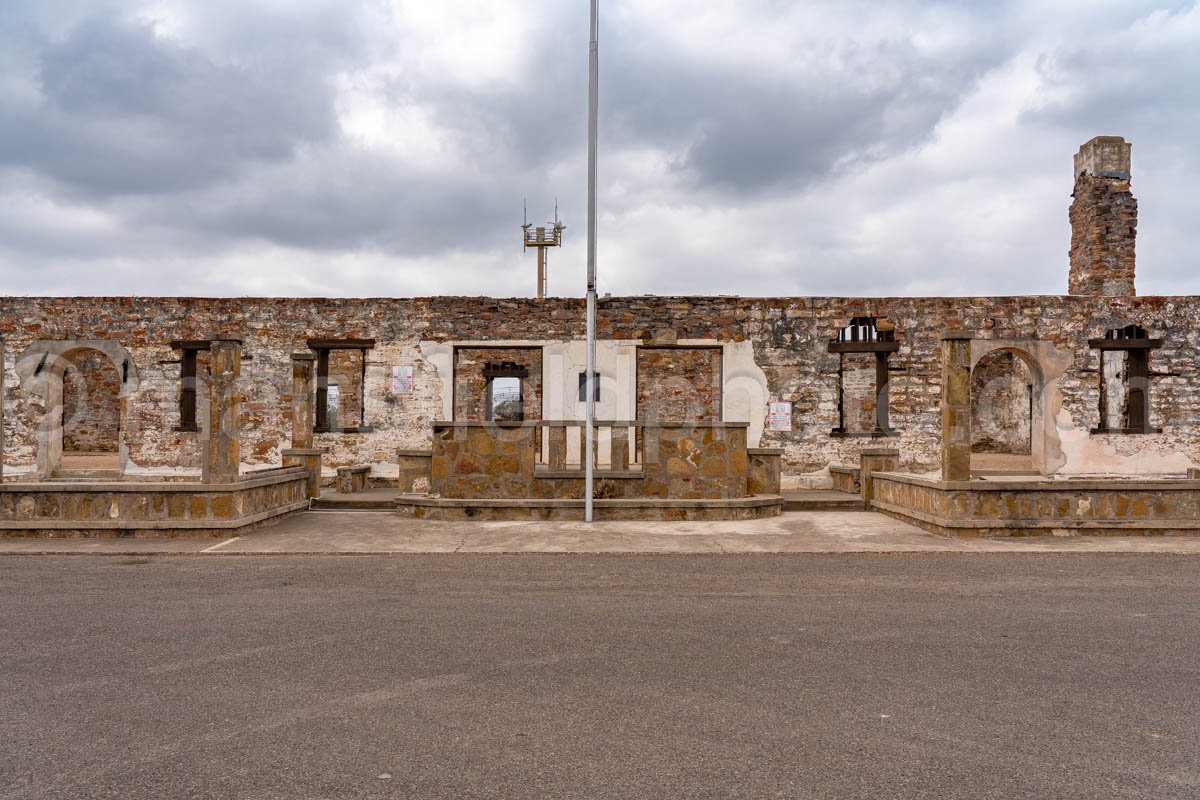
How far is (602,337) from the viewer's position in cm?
1384

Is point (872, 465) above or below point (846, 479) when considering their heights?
above

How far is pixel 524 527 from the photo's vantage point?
9.41m

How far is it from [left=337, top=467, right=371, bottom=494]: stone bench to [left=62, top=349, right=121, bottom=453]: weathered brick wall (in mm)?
12481

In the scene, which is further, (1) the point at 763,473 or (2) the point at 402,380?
(2) the point at 402,380

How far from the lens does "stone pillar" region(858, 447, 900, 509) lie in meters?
11.1

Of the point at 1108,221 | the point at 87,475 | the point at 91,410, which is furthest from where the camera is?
the point at 91,410

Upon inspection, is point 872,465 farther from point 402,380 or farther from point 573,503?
point 402,380

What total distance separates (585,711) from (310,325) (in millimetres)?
12324

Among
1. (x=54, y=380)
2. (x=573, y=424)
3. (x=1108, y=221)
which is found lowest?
(x=573, y=424)

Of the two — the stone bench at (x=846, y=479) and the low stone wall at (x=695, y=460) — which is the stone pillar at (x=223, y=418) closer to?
the low stone wall at (x=695, y=460)

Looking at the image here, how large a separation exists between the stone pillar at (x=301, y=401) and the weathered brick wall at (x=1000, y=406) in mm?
17725

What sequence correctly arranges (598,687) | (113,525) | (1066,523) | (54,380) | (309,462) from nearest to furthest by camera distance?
1. (598,687)
2. (113,525)
3. (1066,523)
4. (309,462)
5. (54,380)

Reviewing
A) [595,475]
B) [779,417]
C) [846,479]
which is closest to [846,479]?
[846,479]

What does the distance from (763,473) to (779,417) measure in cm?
316
